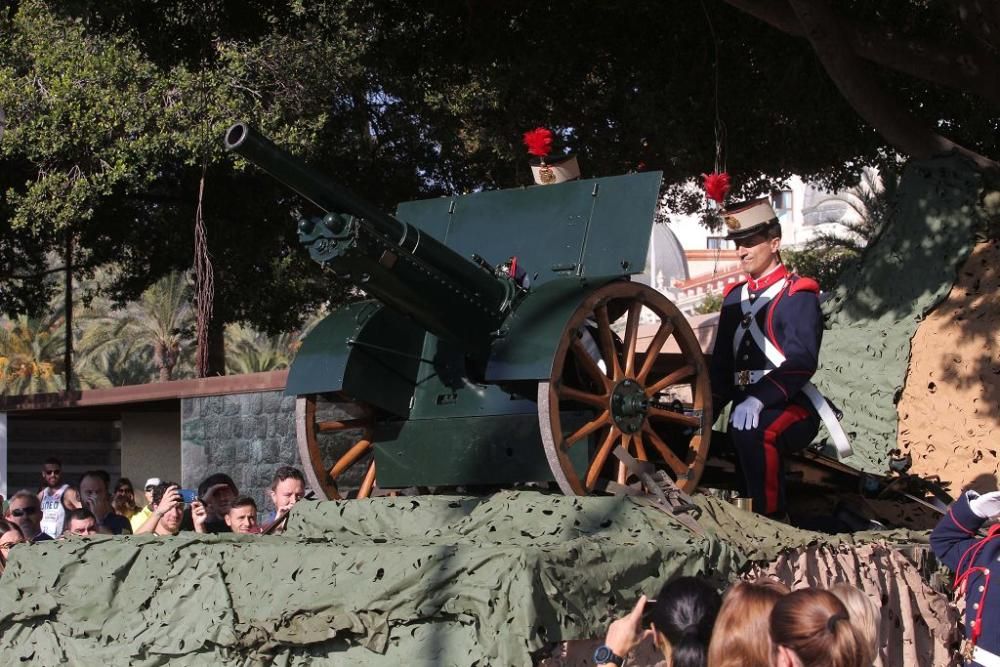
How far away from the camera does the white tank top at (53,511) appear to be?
11182mm

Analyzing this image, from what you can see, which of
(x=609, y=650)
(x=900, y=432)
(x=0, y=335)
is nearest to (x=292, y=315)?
(x=900, y=432)

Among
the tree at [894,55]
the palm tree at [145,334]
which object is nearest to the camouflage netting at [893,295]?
the tree at [894,55]

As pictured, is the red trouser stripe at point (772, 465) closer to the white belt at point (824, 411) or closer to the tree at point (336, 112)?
the white belt at point (824, 411)

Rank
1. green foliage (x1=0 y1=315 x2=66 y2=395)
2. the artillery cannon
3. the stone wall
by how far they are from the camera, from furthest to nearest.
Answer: green foliage (x1=0 y1=315 x2=66 y2=395) < the stone wall < the artillery cannon

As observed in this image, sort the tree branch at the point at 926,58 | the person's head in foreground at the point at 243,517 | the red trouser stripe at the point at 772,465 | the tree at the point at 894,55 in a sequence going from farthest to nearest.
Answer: the tree branch at the point at 926,58 → the tree at the point at 894,55 → the person's head in foreground at the point at 243,517 → the red trouser stripe at the point at 772,465

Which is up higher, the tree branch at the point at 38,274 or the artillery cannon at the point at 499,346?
the tree branch at the point at 38,274

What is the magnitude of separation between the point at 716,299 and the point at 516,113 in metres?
24.8

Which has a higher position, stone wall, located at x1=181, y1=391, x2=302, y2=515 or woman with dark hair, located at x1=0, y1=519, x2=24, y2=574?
stone wall, located at x1=181, y1=391, x2=302, y2=515

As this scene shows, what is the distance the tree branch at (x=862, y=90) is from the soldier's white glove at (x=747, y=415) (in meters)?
3.11

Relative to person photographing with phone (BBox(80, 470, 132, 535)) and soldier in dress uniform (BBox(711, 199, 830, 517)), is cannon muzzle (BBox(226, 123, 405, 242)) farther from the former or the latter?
person photographing with phone (BBox(80, 470, 132, 535))

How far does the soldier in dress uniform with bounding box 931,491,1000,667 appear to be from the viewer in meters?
4.72

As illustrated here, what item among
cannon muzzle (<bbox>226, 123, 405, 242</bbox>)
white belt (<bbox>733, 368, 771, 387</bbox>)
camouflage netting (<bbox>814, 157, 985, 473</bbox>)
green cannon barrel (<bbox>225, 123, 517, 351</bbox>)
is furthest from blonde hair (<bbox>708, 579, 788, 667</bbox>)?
camouflage netting (<bbox>814, 157, 985, 473</bbox>)

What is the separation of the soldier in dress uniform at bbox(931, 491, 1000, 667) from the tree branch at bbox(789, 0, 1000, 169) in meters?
4.13

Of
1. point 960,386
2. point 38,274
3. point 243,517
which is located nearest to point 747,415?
point 243,517
